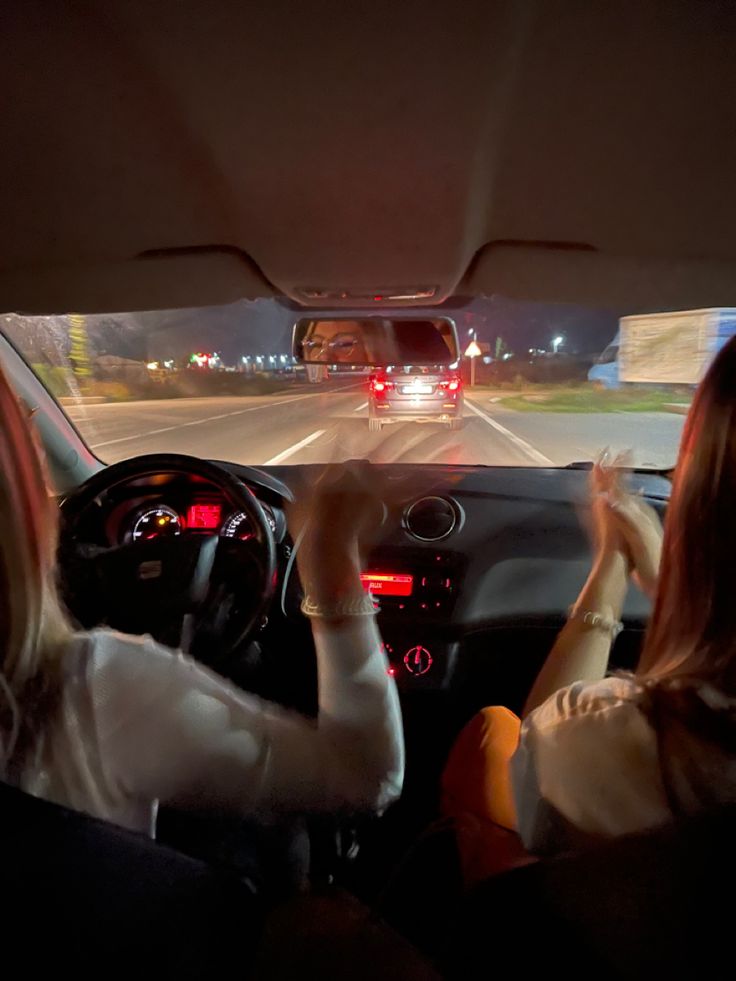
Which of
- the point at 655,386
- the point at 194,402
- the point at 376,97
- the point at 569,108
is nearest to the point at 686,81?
the point at 569,108

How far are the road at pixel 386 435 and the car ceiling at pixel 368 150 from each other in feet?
2.04

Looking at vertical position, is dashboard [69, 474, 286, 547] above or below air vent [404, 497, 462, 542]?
above

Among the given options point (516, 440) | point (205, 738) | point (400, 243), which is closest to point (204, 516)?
point (400, 243)

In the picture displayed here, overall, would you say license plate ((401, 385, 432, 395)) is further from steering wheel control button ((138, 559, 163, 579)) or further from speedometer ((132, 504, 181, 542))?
steering wheel control button ((138, 559, 163, 579))

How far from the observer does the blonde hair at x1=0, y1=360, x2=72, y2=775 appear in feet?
5.64

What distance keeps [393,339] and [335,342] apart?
26 cm

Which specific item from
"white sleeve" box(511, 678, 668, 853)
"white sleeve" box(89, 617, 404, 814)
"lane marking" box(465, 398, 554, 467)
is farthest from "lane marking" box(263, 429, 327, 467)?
"white sleeve" box(511, 678, 668, 853)

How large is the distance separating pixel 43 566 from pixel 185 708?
1.48 ft

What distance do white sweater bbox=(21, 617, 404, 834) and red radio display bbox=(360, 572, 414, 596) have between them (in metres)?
1.84

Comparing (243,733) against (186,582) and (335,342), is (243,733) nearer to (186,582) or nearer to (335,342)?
(186,582)

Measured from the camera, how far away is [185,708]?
6.07 ft

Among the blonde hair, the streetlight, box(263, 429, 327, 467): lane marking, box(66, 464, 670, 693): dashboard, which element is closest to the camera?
the blonde hair

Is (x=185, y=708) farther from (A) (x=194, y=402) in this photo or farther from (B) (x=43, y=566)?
(A) (x=194, y=402)

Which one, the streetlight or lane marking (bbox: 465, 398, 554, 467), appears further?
lane marking (bbox: 465, 398, 554, 467)
